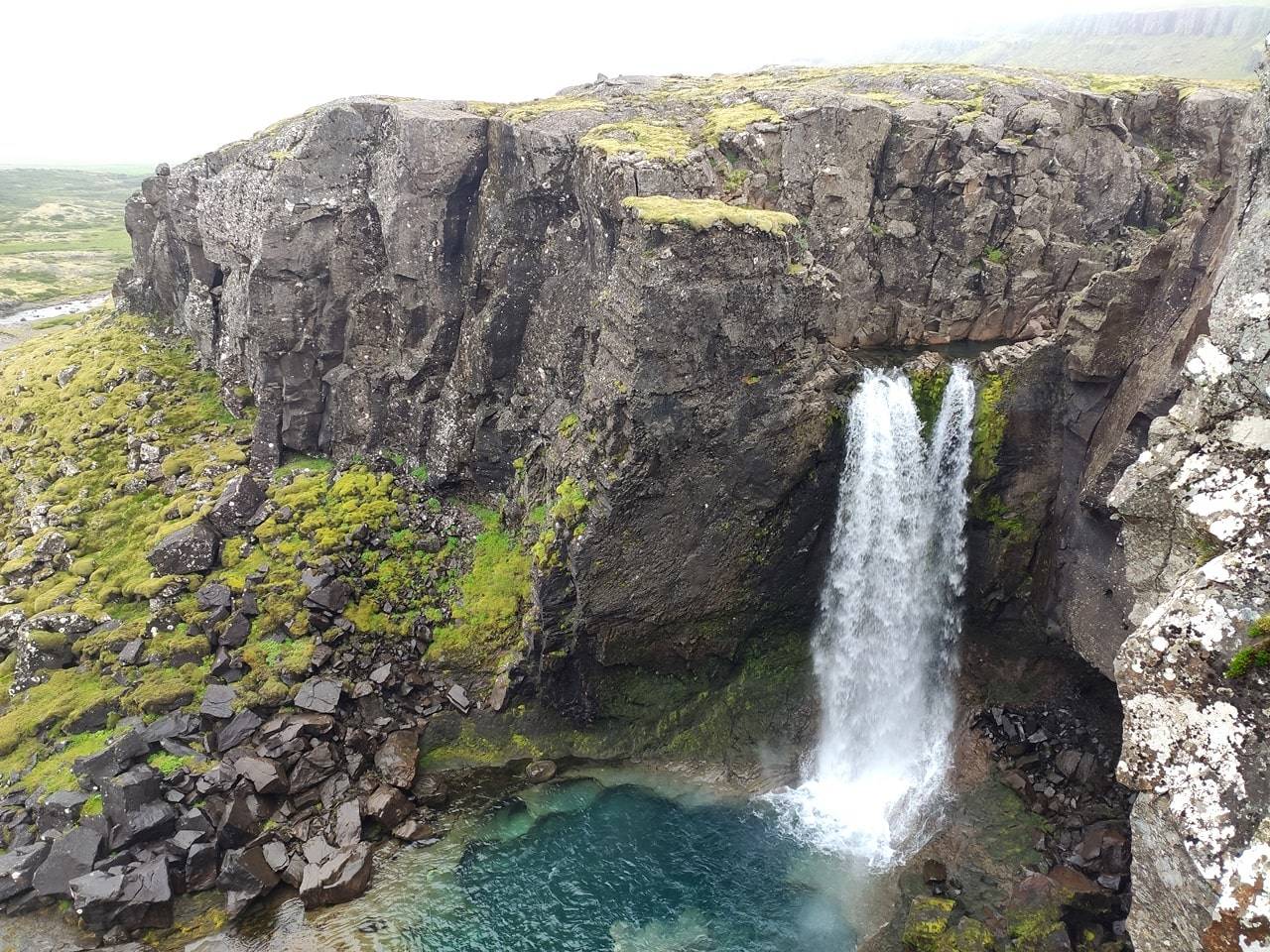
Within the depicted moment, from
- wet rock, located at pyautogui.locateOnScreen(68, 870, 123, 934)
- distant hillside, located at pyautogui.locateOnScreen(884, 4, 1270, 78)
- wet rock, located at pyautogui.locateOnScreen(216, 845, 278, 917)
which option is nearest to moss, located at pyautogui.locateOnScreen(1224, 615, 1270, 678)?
wet rock, located at pyautogui.locateOnScreen(216, 845, 278, 917)

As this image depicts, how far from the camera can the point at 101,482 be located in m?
33.8

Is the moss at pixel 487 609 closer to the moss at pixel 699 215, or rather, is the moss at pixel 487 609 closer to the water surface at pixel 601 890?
the water surface at pixel 601 890

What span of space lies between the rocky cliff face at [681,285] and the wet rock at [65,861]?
12150mm

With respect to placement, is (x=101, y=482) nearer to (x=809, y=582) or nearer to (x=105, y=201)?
(x=809, y=582)

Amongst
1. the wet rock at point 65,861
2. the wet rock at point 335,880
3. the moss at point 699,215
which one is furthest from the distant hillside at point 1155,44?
the wet rock at point 65,861

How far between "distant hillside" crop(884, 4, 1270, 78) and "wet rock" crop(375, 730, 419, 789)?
381 feet

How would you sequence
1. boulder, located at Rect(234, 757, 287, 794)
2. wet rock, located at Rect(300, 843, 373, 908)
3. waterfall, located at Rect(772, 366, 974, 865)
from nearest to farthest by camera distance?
wet rock, located at Rect(300, 843, 373, 908), boulder, located at Rect(234, 757, 287, 794), waterfall, located at Rect(772, 366, 974, 865)

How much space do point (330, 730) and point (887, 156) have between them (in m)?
28.6

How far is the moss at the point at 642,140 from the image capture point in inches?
999

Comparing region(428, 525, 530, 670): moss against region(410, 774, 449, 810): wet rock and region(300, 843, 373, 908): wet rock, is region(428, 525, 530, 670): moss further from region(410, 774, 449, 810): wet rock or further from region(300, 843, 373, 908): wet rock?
region(300, 843, 373, 908): wet rock

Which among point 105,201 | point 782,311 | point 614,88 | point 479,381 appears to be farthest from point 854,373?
point 105,201

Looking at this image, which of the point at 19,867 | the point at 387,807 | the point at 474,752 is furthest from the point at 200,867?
the point at 474,752

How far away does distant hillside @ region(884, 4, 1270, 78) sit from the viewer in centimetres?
11781

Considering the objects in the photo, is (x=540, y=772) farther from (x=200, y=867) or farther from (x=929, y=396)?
(x=929, y=396)
